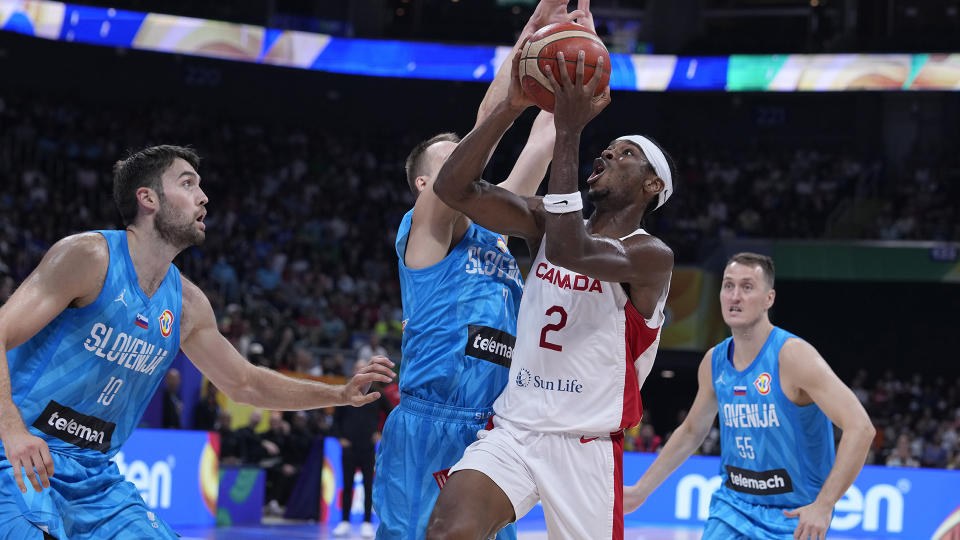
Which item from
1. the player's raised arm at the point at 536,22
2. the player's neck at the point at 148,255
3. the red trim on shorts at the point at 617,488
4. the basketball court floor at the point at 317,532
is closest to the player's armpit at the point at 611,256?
the red trim on shorts at the point at 617,488

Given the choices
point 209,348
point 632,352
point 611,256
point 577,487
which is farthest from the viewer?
point 209,348

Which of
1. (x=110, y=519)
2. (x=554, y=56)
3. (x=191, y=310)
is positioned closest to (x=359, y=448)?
(x=191, y=310)

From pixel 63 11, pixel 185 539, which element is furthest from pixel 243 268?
pixel 185 539

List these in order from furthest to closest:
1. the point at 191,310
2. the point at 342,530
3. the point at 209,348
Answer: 1. the point at 342,530
2. the point at 209,348
3. the point at 191,310

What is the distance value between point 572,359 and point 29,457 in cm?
206

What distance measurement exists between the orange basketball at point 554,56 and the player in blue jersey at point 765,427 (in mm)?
2295

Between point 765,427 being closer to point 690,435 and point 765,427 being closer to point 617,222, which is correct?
point 690,435

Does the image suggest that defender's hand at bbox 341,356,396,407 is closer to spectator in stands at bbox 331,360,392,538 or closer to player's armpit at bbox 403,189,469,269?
player's armpit at bbox 403,189,469,269

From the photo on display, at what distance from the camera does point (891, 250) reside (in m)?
24.0

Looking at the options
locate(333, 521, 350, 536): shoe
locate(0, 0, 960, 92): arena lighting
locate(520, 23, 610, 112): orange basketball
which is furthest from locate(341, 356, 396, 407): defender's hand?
locate(0, 0, 960, 92): arena lighting

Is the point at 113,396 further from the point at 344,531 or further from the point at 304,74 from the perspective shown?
the point at 304,74

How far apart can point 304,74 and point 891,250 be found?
1566 centimetres

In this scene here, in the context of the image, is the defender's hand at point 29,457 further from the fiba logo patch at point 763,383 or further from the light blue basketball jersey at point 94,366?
the fiba logo patch at point 763,383

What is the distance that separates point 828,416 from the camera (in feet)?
18.7
